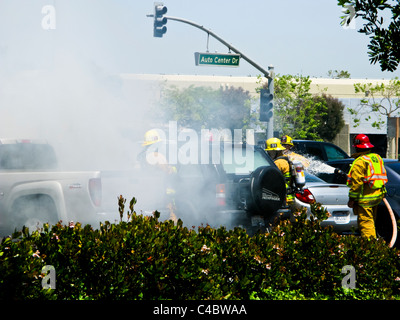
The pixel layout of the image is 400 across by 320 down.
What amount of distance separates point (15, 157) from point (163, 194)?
234 centimetres

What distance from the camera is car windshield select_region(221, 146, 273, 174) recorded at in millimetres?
8258

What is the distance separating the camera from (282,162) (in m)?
8.56

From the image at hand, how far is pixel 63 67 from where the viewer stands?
37.2 feet

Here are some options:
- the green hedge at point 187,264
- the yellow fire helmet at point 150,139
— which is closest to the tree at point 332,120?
the yellow fire helmet at point 150,139

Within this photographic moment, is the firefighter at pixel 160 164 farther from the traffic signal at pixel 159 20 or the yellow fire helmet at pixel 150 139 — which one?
the traffic signal at pixel 159 20

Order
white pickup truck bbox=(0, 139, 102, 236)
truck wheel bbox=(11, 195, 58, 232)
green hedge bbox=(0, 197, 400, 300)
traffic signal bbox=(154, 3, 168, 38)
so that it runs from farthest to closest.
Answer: traffic signal bbox=(154, 3, 168, 38) → truck wheel bbox=(11, 195, 58, 232) → white pickup truck bbox=(0, 139, 102, 236) → green hedge bbox=(0, 197, 400, 300)

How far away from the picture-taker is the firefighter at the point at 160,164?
26.9 feet

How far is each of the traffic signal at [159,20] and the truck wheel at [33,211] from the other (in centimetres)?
799

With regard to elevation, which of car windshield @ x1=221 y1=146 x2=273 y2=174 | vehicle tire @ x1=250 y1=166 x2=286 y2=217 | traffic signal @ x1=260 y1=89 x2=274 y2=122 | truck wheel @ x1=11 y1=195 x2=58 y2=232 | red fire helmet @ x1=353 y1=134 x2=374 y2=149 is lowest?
truck wheel @ x1=11 y1=195 x2=58 y2=232

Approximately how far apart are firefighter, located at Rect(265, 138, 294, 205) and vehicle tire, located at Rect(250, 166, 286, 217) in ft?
3.10

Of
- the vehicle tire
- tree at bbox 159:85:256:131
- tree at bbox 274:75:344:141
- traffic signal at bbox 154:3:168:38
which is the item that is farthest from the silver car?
tree at bbox 159:85:256:131

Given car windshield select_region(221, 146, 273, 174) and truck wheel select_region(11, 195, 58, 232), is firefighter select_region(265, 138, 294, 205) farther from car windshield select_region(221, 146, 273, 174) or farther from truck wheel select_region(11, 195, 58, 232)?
truck wheel select_region(11, 195, 58, 232)

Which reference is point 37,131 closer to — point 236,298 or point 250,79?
point 236,298

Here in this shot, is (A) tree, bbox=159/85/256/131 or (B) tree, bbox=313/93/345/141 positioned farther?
(B) tree, bbox=313/93/345/141
